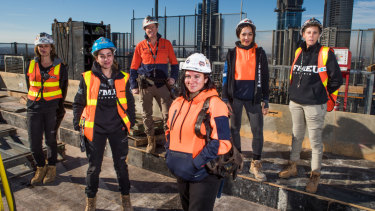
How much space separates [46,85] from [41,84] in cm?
7

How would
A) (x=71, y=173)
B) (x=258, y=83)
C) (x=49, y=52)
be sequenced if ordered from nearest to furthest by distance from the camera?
1. (x=258, y=83)
2. (x=49, y=52)
3. (x=71, y=173)

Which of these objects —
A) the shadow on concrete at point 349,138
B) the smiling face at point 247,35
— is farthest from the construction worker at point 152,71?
the shadow on concrete at point 349,138

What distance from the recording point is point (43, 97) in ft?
15.1

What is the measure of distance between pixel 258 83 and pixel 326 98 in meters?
0.93

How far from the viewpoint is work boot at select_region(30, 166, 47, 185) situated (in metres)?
4.83

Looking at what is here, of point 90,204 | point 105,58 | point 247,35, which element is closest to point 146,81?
point 105,58

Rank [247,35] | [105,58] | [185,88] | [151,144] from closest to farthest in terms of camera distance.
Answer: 1. [185,88]
2. [105,58]
3. [247,35]
4. [151,144]

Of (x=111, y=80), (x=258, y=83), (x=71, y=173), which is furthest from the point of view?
(x=71, y=173)

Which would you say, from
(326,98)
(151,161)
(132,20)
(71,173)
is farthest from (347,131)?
(132,20)

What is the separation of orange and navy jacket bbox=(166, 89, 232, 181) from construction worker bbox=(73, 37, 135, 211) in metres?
1.34

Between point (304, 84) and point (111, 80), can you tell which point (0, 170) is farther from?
point (304, 84)

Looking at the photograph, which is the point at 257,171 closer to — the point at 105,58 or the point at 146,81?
the point at 146,81

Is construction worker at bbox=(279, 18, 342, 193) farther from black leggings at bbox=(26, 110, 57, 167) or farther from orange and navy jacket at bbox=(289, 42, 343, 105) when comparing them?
black leggings at bbox=(26, 110, 57, 167)

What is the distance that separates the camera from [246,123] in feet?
22.5
